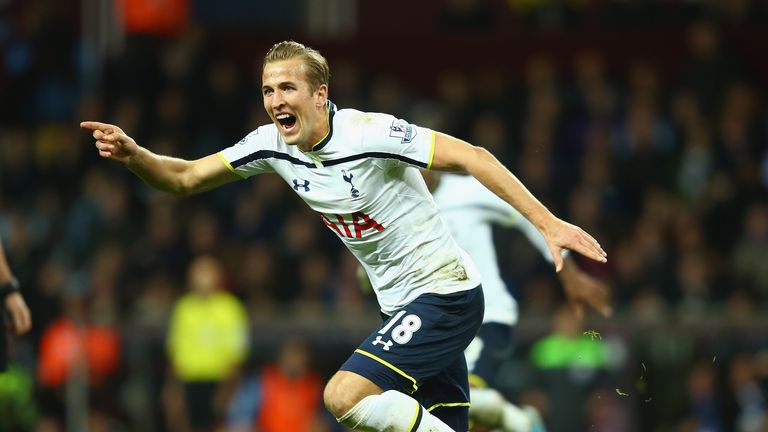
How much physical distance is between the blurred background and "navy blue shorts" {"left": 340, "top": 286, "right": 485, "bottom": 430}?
3863 millimetres

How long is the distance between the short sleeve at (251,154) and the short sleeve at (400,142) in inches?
19.3

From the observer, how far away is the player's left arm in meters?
5.34

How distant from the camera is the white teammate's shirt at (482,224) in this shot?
24.7 ft

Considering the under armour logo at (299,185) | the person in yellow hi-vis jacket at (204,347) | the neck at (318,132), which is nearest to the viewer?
the neck at (318,132)

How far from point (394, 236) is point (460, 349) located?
1.90ft

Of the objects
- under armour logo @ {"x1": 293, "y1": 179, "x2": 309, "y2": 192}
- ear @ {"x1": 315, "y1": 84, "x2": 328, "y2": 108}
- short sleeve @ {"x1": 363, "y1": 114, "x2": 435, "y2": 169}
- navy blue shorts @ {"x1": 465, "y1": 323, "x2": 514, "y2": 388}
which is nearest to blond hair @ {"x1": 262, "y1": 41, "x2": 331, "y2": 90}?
ear @ {"x1": 315, "y1": 84, "x2": 328, "y2": 108}

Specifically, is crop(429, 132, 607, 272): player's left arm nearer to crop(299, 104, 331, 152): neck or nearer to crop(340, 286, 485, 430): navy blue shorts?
crop(299, 104, 331, 152): neck

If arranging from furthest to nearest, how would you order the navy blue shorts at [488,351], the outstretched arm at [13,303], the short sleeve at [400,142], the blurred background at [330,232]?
the blurred background at [330,232]
the navy blue shorts at [488,351]
the outstretched arm at [13,303]
the short sleeve at [400,142]

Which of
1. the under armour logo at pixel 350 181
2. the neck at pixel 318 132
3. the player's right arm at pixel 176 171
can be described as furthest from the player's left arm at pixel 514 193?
the player's right arm at pixel 176 171

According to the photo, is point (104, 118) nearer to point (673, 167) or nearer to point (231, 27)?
point (231, 27)

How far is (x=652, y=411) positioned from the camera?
11648 millimetres

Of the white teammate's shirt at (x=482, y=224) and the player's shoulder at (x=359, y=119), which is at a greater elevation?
the player's shoulder at (x=359, y=119)

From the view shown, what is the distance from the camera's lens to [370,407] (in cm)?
563

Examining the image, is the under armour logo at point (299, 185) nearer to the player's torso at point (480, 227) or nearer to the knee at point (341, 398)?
the knee at point (341, 398)
